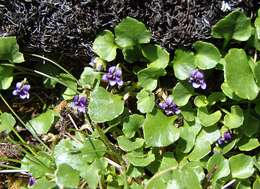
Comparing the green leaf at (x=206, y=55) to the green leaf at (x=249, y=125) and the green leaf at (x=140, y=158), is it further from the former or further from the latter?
the green leaf at (x=140, y=158)

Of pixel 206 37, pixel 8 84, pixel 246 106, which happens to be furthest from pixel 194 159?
pixel 8 84

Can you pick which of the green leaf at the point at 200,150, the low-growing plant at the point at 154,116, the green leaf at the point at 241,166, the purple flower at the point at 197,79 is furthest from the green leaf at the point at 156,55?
the green leaf at the point at 241,166

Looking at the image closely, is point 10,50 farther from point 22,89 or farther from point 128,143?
point 128,143

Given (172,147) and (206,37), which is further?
(172,147)

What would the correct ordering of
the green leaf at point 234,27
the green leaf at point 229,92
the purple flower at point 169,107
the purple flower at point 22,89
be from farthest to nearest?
the purple flower at point 22,89 → the purple flower at point 169,107 → the green leaf at point 229,92 → the green leaf at point 234,27

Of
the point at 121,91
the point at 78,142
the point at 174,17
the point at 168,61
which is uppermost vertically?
the point at 174,17

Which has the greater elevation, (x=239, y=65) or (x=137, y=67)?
(x=239, y=65)

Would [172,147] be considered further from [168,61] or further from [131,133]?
[168,61]

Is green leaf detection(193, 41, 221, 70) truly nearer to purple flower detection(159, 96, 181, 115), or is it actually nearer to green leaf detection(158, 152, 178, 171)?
purple flower detection(159, 96, 181, 115)
